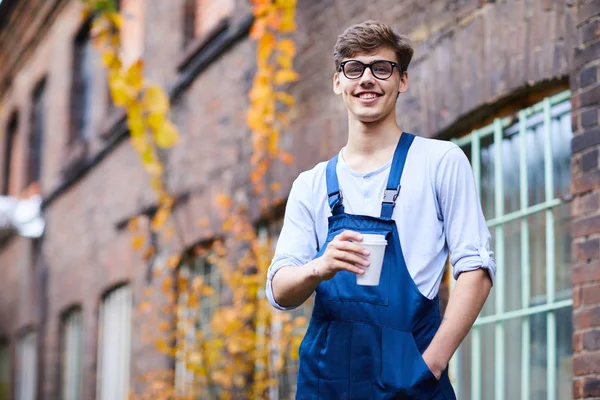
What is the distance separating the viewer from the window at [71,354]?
43.7 feet

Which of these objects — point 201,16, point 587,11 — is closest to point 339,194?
point 587,11

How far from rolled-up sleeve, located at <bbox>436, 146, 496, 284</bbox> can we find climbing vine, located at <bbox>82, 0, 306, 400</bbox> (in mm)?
4089

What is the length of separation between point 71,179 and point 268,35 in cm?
631

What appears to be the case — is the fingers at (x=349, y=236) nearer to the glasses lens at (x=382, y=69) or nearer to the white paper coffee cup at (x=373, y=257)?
the white paper coffee cup at (x=373, y=257)

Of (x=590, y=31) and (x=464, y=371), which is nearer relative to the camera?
(x=590, y=31)

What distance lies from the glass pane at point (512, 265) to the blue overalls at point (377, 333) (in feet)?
8.09

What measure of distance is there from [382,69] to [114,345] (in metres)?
8.93

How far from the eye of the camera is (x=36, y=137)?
17.0m

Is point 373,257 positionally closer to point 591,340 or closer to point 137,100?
point 591,340

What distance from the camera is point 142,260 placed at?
1052 centimetres

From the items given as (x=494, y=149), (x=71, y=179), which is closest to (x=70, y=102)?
(x=71, y=179)

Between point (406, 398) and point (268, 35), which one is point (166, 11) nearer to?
point (268, 35)

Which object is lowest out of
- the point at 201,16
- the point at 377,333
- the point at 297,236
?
the point at 377,333

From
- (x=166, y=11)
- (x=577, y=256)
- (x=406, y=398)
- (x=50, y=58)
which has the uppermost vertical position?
(x=50, y=58)
